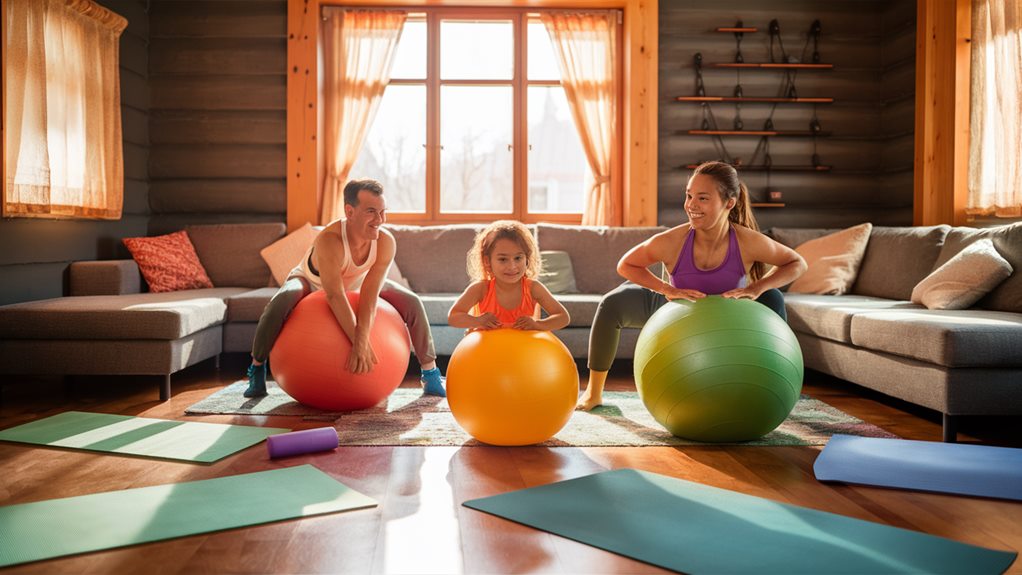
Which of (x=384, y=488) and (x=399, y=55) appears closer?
(x=384, y=488)

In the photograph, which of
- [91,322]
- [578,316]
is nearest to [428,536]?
[91,322]

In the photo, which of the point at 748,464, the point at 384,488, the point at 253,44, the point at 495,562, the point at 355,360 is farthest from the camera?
the point at 253,44

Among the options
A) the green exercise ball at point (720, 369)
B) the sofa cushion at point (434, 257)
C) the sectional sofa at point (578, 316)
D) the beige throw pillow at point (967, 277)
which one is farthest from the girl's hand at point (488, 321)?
the beige throw pillow at point (967, 277)

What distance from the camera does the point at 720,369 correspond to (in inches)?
100

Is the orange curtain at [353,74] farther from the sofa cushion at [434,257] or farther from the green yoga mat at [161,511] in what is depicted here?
the green yoga mat at [161,511]

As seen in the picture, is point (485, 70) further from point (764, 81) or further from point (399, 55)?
point (764, 81)

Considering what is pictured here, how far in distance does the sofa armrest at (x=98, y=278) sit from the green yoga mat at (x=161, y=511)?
105 inches

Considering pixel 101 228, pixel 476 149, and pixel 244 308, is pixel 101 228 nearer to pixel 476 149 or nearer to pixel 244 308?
pixel 244 308

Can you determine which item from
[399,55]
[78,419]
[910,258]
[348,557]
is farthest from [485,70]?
[348,557]

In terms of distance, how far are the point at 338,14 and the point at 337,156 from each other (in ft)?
3.33

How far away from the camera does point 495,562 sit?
1.70 m

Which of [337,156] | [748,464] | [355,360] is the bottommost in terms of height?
[748,464]

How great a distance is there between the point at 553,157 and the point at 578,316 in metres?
1.93

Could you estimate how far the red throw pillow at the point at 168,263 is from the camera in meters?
4.74
